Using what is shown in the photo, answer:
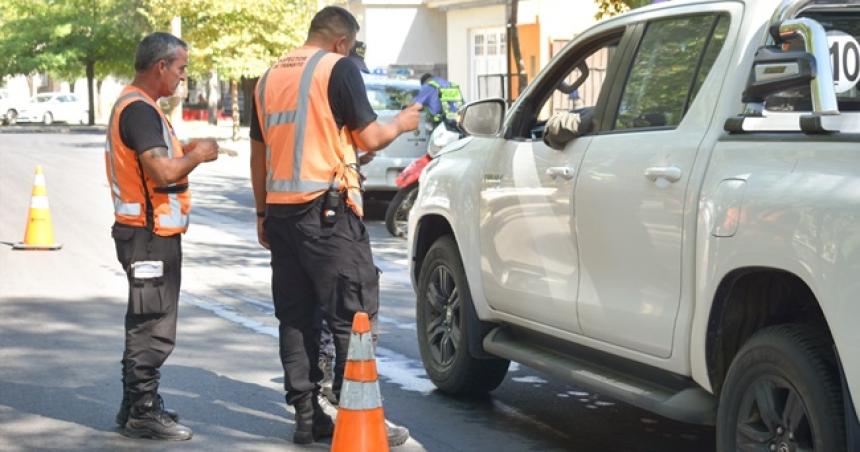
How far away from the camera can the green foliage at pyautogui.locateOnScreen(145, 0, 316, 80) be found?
37406mm

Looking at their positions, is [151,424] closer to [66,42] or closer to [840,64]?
[840,64]

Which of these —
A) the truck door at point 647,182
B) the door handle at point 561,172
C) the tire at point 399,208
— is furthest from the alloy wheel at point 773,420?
the tire at point 399,208

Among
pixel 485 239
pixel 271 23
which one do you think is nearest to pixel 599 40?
pixel 485 239

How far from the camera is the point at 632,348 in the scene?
5973 millimetres

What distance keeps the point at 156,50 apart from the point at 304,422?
6.12 ft

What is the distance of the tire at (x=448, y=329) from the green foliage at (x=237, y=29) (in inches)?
1174

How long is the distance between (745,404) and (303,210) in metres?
2.23

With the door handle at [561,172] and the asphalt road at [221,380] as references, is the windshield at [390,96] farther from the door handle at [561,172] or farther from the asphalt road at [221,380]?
the door handle at [561,172]

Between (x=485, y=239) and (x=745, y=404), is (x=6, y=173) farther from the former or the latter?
(x=745, y=404)

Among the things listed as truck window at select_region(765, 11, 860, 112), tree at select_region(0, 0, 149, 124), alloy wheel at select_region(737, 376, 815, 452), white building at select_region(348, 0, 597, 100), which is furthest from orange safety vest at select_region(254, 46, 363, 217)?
tree at select_region(0, 0, 149, 124)

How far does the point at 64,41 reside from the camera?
61.6m

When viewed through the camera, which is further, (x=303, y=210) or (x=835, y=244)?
(x=303, y=210)

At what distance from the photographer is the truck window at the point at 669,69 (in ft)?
19.3

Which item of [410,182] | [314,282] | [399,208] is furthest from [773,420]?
[399,208]
